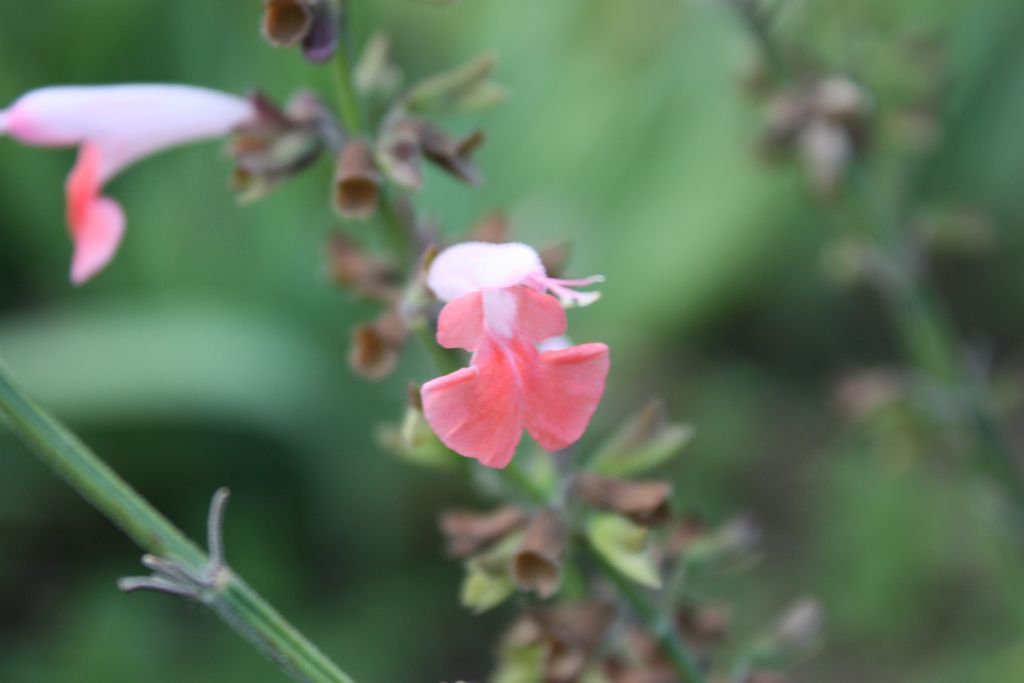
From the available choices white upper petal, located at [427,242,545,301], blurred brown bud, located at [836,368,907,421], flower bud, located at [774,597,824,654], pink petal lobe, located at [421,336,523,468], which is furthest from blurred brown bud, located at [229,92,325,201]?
blurred brown bud, located at [836,368,907,421]

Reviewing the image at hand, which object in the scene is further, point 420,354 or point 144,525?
point 420,354

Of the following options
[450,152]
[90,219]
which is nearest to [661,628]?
[450,152]

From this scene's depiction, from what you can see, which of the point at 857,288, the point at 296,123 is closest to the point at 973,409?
the point at 296,123

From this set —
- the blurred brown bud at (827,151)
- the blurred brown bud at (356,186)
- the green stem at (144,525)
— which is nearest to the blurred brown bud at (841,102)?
the blurred brown bud at (827,151)

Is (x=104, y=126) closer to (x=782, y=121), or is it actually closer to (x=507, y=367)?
(x=507, y=367)

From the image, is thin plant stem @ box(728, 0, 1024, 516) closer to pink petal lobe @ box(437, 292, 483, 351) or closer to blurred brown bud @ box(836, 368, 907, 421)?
blurred brown bud @ box(836, 368, 907, 421)

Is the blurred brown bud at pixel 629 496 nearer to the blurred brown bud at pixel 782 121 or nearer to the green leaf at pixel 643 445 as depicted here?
the green leaf at pixel 643 445

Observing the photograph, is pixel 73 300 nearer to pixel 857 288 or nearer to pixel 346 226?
pixel 346 226
